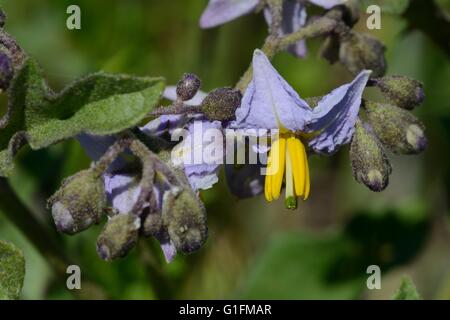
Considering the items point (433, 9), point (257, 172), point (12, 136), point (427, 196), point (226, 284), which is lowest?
point (226, 284)

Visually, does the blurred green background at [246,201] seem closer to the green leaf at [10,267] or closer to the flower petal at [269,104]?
the green leaf at [10,267]

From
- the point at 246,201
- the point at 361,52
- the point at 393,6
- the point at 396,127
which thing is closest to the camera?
the point at 396,127

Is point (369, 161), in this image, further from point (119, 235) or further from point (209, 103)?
point (119, 235)

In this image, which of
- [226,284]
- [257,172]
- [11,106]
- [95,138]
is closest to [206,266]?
[226,284]

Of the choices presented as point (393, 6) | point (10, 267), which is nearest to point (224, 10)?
point (393, 6)

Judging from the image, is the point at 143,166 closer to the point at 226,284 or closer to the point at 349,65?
the point at 349,65

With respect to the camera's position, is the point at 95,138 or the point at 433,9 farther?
the point at 433,9

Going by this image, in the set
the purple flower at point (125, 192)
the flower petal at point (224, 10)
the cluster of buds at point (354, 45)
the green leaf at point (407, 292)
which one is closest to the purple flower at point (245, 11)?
the flower petal at point (224, 10)
